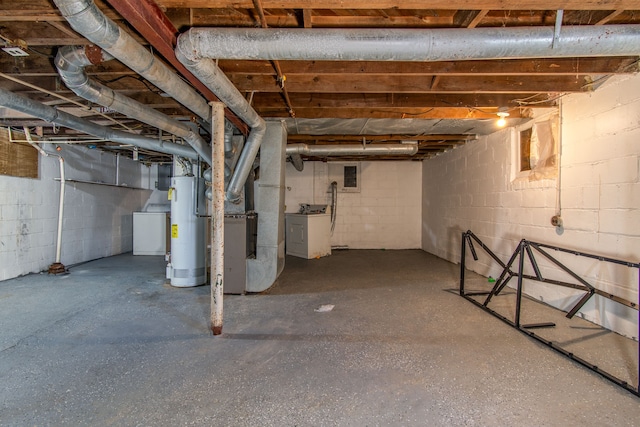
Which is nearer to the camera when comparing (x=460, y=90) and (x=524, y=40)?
(x=524, y=40)

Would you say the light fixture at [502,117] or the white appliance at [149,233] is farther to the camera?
the white appliance at [149,233]

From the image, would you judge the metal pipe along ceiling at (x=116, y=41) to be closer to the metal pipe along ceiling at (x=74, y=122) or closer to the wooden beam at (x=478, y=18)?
the metal pipe along ceiling at (x=74, y=122)

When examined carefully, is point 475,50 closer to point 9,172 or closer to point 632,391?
point 632,391

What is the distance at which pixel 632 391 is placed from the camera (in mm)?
1670

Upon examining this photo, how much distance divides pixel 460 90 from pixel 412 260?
11.3ft

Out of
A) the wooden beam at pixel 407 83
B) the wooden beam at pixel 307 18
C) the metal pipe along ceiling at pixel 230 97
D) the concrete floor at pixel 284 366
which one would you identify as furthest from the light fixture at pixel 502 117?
the metal pipe along ceiling at pixel 230 97

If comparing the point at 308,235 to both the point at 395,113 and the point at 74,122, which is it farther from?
the point at 74,122

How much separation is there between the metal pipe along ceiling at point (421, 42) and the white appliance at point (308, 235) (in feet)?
13.8

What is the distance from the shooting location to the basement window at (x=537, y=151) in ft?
10.2

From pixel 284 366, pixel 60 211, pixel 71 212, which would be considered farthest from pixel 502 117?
pixel 71 212

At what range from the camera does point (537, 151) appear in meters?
3.34

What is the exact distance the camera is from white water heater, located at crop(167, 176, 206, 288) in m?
3.68

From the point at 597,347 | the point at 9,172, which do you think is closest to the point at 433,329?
the point at 597,347

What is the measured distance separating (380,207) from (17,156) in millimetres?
6421
